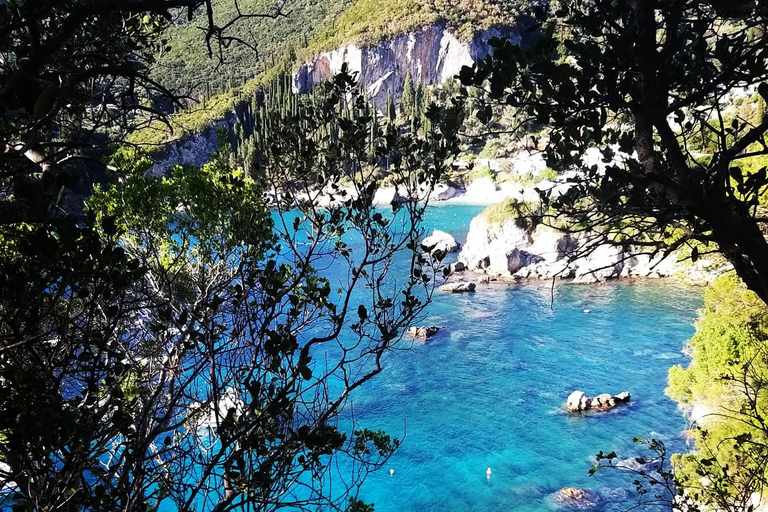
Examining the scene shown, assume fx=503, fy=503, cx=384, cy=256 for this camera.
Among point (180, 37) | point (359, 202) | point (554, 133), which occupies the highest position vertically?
point (180, 37)

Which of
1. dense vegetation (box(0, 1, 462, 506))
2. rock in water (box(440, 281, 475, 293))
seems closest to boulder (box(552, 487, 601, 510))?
dense vegetation (box(0, 1, 462, 506))

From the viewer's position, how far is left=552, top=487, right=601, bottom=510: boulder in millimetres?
12781

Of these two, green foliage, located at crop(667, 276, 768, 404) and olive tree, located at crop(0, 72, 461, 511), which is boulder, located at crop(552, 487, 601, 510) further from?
olive tree, located at crop(0, 72, 461, 511)

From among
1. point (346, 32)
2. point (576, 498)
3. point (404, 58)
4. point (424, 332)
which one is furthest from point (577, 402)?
point (346, 32)

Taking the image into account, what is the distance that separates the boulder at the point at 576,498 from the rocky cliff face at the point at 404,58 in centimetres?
9079

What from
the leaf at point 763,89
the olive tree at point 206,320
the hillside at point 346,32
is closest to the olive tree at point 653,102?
the leaf at point 763,89

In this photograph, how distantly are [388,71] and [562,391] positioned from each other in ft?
304

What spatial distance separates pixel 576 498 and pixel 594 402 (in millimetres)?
4875

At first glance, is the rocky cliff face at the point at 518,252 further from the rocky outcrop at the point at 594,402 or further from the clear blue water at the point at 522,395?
the rocky outcrop at the point at 594,402

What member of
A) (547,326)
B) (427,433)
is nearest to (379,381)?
(427,433)

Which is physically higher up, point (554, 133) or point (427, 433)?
point (554, 133)

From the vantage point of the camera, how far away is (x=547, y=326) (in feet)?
78.7

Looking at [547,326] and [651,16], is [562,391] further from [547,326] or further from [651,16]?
[651,16]

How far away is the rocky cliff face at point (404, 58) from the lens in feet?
321
